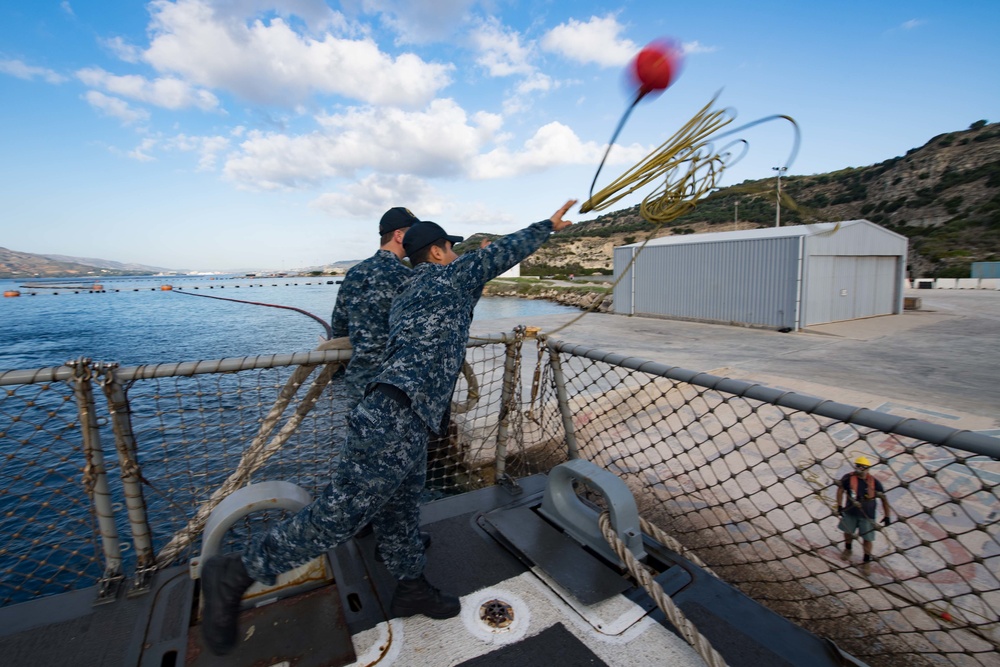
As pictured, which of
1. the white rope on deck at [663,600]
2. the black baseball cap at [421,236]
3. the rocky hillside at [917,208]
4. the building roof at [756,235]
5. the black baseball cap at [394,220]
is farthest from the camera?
the rocky hillside at [917,208]

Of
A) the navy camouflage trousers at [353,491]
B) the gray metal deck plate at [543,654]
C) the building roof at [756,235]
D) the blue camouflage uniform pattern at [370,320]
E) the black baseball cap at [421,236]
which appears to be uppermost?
the building roof at [756,235]

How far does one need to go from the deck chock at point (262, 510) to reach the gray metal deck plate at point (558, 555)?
0.93 m

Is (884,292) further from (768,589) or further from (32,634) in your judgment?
(32,634)

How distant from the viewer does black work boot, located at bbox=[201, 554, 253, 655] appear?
180 cm

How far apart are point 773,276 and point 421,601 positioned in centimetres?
1758

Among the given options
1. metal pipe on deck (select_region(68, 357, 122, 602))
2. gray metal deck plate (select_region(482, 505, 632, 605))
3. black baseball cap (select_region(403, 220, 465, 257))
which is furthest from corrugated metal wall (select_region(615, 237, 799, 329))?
metal pipe on deck (select_region(68, 357, 122, 602))

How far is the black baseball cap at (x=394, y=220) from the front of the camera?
2.74 meters

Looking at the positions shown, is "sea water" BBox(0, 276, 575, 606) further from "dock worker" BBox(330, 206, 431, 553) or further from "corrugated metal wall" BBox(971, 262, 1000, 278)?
"corrugated metal wall" BBox(971, 262, 1000, 278)

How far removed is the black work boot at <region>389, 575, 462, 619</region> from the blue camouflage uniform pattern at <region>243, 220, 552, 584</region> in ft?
1.18

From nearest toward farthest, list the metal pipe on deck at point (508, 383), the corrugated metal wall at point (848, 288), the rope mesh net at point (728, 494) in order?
the rope mesh net at point (728, 494), the metal pipe on deck at point (508, 383), the corrugated metal wall at point (848, 288)

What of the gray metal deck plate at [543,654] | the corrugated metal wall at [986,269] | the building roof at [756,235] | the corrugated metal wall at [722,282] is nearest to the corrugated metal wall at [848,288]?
the corrugated metal wall at [722,282]

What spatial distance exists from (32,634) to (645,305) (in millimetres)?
21447

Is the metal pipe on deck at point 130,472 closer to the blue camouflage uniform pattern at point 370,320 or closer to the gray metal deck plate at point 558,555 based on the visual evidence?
the blue camouflage uniform pattern at point 370,320

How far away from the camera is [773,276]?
54.5 ft
